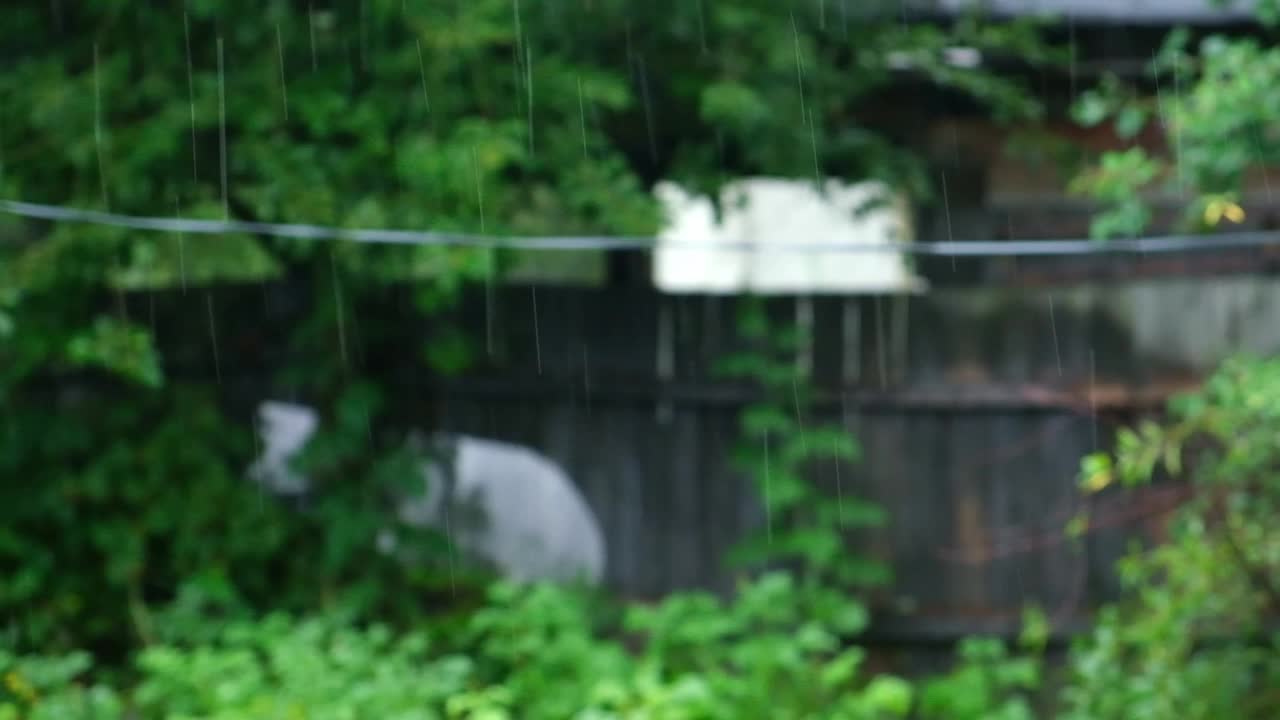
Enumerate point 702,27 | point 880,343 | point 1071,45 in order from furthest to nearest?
point 1071,45 < point 880,343 < point 702,27

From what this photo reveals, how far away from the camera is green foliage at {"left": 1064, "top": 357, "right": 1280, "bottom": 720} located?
4652mm

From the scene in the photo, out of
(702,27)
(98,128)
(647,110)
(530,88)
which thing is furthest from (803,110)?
(98,128)

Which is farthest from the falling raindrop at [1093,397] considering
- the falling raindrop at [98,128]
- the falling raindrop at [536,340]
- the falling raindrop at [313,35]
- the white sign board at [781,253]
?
the falling raindrop at [98,128]

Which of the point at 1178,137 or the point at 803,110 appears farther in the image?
the point at 803,110

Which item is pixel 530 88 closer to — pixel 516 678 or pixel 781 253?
pixel 516 678

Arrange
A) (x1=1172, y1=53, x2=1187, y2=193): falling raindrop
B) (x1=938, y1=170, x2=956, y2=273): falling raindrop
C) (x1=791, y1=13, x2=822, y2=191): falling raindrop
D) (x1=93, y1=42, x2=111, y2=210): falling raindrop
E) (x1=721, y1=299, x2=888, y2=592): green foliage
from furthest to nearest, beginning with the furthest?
(x1=938, y1=170, x2=956, y2=273): falling raindrop
(x1=721, y1=299, x2=888, y2=592): green foliage
(x1=791, y1=13, x2=822, y2=191): falling raindrop
(x1=93, y1=42, x2=111, y2=210): falling raindrop
(x1=1172, y1=53, x2=1187, y2=193): falling raindrop

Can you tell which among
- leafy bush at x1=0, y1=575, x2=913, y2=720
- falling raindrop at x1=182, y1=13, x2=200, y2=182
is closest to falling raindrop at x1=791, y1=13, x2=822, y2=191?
leafy bush at x1=0, y1=575, x2=913, y2=720

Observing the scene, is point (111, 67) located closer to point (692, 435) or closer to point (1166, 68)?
point (692, 435)

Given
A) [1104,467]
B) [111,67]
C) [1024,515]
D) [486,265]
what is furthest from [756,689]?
[111,67]

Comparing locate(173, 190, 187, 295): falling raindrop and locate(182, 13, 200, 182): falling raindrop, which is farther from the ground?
locate(182, 13, 200, 182): falling raindrop

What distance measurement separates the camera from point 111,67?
527 centimetres

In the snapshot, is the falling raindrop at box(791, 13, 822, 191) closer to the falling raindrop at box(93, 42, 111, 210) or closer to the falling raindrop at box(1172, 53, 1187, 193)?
the falling raindrop at box(1172, 53, 1187, 193)

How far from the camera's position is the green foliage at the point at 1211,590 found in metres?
4.65

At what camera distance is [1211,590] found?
15.9 ft
